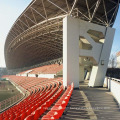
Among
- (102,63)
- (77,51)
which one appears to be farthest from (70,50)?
(102,63)

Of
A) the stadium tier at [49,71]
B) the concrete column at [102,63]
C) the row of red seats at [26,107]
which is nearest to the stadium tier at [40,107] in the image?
the row of red seats at [26,107]

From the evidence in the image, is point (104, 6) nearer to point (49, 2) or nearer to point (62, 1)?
point (62, 1)

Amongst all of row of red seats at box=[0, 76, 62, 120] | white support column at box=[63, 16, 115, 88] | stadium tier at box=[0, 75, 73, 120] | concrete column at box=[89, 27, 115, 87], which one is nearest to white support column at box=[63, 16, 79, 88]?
white support column at box=[63, 16, 115, 88]

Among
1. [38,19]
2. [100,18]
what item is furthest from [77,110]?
[38,19]

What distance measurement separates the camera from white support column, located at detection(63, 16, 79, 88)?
43.3 ft

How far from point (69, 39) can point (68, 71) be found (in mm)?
3074

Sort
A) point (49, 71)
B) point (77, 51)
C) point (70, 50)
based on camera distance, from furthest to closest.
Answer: point (49, 71)
point (77, 51)
point (70, 50)

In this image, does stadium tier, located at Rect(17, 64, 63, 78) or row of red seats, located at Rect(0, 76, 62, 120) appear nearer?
row of red seats, located at Rect(0, 76, 62, 120)

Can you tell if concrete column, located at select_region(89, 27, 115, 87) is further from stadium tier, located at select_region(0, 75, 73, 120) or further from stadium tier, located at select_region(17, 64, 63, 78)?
stadium tier, located at select_region(17, 64, 63, 78)

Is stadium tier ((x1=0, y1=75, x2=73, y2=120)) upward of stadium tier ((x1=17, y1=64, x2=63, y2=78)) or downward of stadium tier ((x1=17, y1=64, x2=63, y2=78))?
downward

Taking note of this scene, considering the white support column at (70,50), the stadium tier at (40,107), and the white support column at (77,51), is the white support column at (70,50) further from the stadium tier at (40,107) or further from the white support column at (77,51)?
the stadium tier at (40,107)

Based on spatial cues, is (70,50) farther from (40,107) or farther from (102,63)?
(40,107)

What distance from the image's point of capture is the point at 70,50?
43.9 ft

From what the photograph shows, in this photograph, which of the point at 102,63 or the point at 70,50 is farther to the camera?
the point at 102,63
